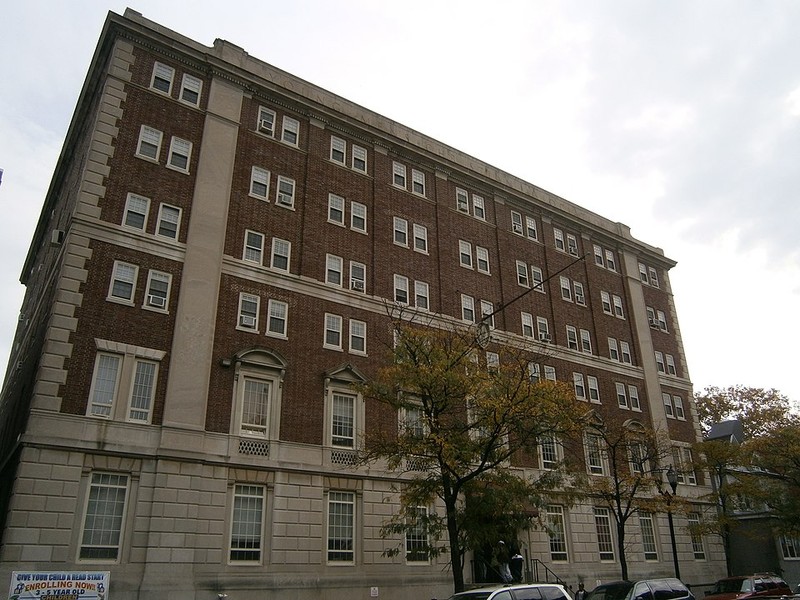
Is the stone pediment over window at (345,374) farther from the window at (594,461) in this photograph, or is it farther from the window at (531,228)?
the window at (531,228)

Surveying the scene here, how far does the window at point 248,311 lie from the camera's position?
27828mm

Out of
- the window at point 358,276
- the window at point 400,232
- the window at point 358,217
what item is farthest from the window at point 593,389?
the window at point 358,217

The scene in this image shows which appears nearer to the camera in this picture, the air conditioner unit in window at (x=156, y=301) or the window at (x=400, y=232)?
the air conditioner unit in window at (x=156, y=301)

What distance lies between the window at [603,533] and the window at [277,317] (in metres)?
20.8

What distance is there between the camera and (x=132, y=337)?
24.8 metres

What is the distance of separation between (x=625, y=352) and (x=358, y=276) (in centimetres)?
2239

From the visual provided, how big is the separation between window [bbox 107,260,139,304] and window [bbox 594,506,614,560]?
2707 cm

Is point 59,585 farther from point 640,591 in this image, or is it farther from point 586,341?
point 586,341

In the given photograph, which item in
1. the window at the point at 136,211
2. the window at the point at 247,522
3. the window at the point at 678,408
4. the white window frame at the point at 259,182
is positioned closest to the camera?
the window at the point at 247,522

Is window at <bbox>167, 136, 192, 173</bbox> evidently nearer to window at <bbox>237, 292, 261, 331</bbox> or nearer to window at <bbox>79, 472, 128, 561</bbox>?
window at <bbox>237, 292, 261, 331</bbox>

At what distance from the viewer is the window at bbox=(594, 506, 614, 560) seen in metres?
36.6

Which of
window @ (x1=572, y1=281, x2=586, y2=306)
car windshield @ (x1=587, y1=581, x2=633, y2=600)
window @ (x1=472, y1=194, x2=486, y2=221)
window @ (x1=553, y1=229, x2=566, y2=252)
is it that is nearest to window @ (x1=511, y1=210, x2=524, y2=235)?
window @ (x1=472, y1=194, x2=486, y2=221)

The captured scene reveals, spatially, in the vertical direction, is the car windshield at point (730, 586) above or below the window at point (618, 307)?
below

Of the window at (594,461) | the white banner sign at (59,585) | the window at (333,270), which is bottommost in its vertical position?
the white banner sign at (59,585)
